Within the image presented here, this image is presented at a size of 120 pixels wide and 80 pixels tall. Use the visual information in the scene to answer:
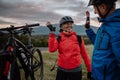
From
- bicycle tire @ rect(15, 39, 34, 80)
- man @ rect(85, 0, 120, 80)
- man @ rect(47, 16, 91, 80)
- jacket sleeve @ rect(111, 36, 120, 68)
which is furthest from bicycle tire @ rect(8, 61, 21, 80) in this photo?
jacket sleeve @ rect(111, 36, 120, 68)

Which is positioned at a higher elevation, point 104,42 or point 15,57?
point 104,42

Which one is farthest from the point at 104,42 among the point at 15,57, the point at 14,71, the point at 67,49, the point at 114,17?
the point at 14,71

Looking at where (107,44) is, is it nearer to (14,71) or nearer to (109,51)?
(109,51)

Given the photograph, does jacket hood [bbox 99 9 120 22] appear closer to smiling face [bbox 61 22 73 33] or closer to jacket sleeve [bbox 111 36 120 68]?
jacket sleeve [bbox 111 36 120 68]

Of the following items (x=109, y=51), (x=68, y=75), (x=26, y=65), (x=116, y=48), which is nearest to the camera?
(x=116, y=48)

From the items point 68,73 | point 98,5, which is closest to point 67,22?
point 68,73

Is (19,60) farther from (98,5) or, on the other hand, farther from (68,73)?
(98,5)

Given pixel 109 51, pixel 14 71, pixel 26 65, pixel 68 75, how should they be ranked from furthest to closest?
pixel 26 65, pixel 68 75, pixel 14 71, pixel 109 51

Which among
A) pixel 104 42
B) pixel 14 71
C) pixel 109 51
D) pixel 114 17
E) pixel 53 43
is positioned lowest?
pixel 14 71

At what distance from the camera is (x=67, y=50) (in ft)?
24.9

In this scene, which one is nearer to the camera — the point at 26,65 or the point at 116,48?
the point at 116,48

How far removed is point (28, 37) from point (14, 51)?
7.48 ft

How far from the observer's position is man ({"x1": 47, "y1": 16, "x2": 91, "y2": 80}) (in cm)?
755

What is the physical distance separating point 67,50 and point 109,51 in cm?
306
